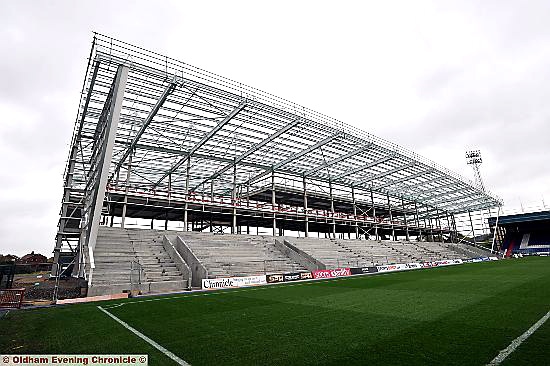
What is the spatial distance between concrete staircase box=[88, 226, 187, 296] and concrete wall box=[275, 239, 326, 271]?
12.0m

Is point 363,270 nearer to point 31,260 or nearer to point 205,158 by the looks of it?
point 205,158

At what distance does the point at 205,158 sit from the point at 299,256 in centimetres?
1522

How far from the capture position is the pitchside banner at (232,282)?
1958 centimetres

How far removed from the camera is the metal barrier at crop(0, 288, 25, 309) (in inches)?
535

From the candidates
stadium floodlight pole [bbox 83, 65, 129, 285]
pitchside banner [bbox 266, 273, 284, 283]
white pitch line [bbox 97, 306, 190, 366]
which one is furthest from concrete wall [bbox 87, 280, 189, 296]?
white pitch line [bbox 97, 306, 190, 366]

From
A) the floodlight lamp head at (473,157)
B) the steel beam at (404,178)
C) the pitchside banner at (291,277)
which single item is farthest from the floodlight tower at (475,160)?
the pitchside banner at (291,277)

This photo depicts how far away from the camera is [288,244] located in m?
32.2

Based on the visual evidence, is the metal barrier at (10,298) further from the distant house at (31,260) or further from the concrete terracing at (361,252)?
the distant house at (31,260)

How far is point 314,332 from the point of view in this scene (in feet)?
22.7

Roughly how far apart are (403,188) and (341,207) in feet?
37.0

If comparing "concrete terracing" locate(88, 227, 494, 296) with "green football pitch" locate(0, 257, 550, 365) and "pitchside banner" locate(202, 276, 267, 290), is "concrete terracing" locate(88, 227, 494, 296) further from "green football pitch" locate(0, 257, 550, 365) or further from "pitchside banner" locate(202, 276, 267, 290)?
"green football pitch" locate(0, 257, 550, 365)

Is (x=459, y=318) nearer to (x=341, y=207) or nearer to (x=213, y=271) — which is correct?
(x=213, y=271)

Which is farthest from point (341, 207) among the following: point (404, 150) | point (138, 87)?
point (138, 87)

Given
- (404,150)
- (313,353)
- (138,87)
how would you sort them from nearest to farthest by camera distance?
(313,353)
(138,87)
(404,150)
